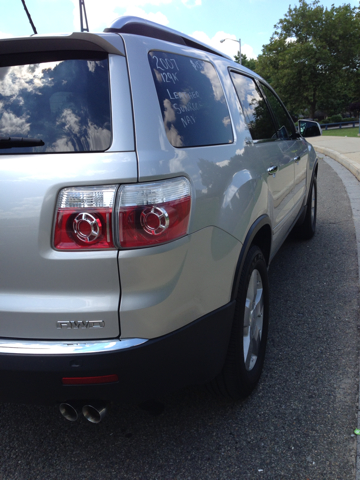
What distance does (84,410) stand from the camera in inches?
80.2

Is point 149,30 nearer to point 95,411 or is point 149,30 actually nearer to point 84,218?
point 84,218

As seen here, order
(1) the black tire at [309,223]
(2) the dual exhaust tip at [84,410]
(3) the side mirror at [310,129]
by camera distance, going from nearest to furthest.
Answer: (2) the dual exhaust tip at [84,410]
(3) the side mirror at [310,129]
(1) the black tire at [309,223]

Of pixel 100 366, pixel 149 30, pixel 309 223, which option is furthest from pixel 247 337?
pixel 309 223

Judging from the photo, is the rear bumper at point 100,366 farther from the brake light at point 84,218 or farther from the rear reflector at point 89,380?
the brake light at point 84,218

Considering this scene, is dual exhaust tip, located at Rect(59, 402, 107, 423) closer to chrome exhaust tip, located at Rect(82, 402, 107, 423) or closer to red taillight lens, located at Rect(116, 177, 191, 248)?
chrome exhaust tip, located at Rect(82, 402, 107, 423)

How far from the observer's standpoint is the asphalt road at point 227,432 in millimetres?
2123

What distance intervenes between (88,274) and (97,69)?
83 cm

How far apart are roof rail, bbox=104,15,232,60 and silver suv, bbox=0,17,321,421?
0.04 metres

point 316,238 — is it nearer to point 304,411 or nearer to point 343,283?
point 343,283

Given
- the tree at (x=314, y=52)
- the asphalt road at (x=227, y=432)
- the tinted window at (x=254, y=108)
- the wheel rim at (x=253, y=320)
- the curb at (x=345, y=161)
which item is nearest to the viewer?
the asphalt road at (x=227, y=432)

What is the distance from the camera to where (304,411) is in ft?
8.13

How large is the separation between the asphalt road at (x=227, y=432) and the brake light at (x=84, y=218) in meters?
1.15

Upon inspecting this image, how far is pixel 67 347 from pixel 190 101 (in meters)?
1.29

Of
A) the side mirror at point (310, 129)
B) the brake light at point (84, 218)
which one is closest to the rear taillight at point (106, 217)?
the brake light at point (84, 218)
